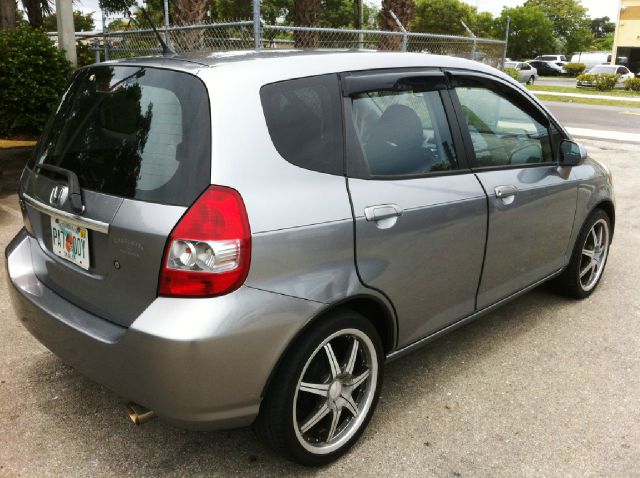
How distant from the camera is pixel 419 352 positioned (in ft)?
12.1

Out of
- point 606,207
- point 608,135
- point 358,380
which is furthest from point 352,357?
point 608,135

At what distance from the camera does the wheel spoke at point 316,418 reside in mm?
2537

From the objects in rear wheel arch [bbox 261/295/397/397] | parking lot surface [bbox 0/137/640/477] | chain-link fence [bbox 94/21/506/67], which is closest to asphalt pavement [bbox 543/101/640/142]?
chain-link fence [bbox 94/21/506/67]

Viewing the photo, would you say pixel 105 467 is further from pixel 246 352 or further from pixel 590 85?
pixel 590 85

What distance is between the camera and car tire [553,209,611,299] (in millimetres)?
4277

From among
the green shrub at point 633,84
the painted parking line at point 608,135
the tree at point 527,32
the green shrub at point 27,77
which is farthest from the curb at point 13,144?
the tree at point 527,32

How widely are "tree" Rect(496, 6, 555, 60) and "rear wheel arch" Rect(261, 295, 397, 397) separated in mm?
74182

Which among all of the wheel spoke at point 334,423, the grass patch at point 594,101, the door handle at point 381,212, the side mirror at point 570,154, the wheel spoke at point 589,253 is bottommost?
the grass patch at point 594,101

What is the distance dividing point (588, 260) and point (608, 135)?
10.9m

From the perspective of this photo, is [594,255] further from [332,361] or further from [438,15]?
[438,15]

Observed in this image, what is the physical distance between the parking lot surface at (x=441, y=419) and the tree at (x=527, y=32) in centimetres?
7327

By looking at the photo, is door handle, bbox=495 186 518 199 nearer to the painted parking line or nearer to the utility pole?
the utility pole

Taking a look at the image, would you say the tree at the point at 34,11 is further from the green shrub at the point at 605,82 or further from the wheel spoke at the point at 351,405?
the green shrub at the point at 605,82

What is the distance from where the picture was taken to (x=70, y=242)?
253 centimetres
